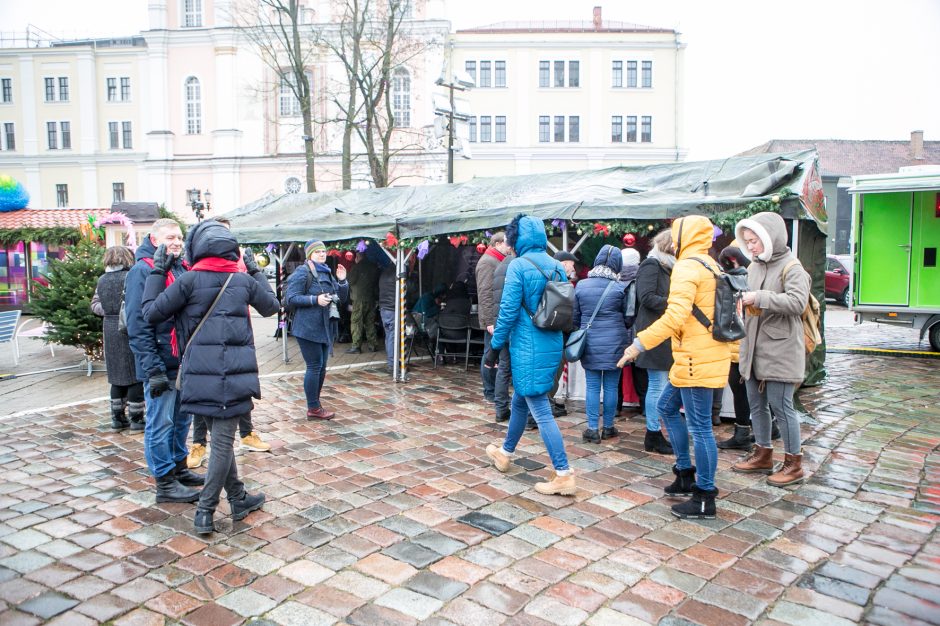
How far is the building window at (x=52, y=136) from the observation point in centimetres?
4738

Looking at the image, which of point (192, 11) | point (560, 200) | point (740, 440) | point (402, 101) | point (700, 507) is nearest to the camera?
point (700, 507)

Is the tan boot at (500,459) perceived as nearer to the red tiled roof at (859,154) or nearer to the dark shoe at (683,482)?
the dark shoe at (683,482)

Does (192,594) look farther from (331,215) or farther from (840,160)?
(840,160)

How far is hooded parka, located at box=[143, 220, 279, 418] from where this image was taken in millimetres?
3973

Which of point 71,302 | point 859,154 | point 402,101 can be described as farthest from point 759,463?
point 859,154

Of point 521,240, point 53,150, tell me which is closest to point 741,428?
point 521,240

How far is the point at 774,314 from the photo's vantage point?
4832 mm

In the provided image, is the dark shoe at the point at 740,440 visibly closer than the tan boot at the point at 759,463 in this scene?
No

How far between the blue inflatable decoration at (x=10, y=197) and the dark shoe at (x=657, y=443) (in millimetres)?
21811

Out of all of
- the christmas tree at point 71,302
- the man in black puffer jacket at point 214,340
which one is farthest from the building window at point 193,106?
the man in black puffer jacket at point 214,340

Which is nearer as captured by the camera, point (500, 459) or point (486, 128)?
point (500, 459)

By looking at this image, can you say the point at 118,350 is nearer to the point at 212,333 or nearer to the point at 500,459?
the point at 212,333

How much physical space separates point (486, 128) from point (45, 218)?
28.4 metres

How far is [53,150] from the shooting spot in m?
Result: 47.5
